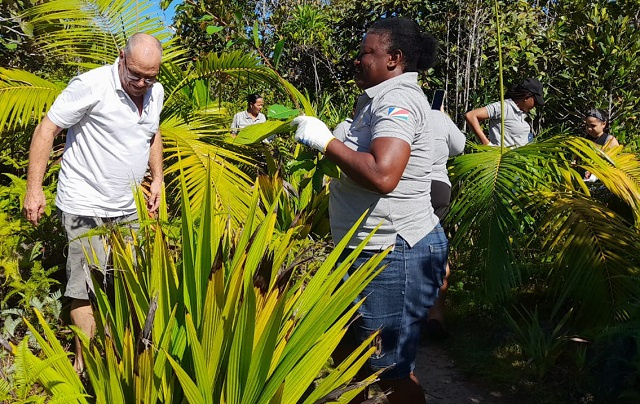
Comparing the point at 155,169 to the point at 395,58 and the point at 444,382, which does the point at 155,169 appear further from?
the point at 444,382

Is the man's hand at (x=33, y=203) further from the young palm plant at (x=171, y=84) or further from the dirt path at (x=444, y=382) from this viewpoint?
the dirt path at (x=444, y=382)

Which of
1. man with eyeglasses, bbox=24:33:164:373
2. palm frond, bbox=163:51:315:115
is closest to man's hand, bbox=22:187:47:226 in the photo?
man with eyeglasses, bbox=24:33:164:373

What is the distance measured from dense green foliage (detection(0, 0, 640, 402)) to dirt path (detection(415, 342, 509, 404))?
0.37 metres

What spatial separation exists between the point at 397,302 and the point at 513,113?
11.3 ft

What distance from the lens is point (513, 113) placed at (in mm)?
5137

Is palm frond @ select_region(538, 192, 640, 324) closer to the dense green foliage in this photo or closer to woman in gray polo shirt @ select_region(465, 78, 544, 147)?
the dense green foliage

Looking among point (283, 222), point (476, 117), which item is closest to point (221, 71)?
point (283, 222)

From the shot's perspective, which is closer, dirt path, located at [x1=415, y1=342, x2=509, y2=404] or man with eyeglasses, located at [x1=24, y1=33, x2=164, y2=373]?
man with eyeglasses, located at [x1=24, y1=33, x2=164, y2=373]

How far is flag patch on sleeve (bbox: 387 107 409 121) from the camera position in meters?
2.02

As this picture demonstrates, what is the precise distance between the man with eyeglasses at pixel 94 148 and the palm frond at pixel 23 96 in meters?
1.42

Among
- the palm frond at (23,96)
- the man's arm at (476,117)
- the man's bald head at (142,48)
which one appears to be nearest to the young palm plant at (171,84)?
the palm frond at (23,96)

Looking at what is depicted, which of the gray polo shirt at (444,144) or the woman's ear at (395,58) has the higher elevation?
the woman's ear at (395,58)

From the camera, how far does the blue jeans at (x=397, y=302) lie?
2.20m

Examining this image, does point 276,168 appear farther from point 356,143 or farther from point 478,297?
point 356,143
